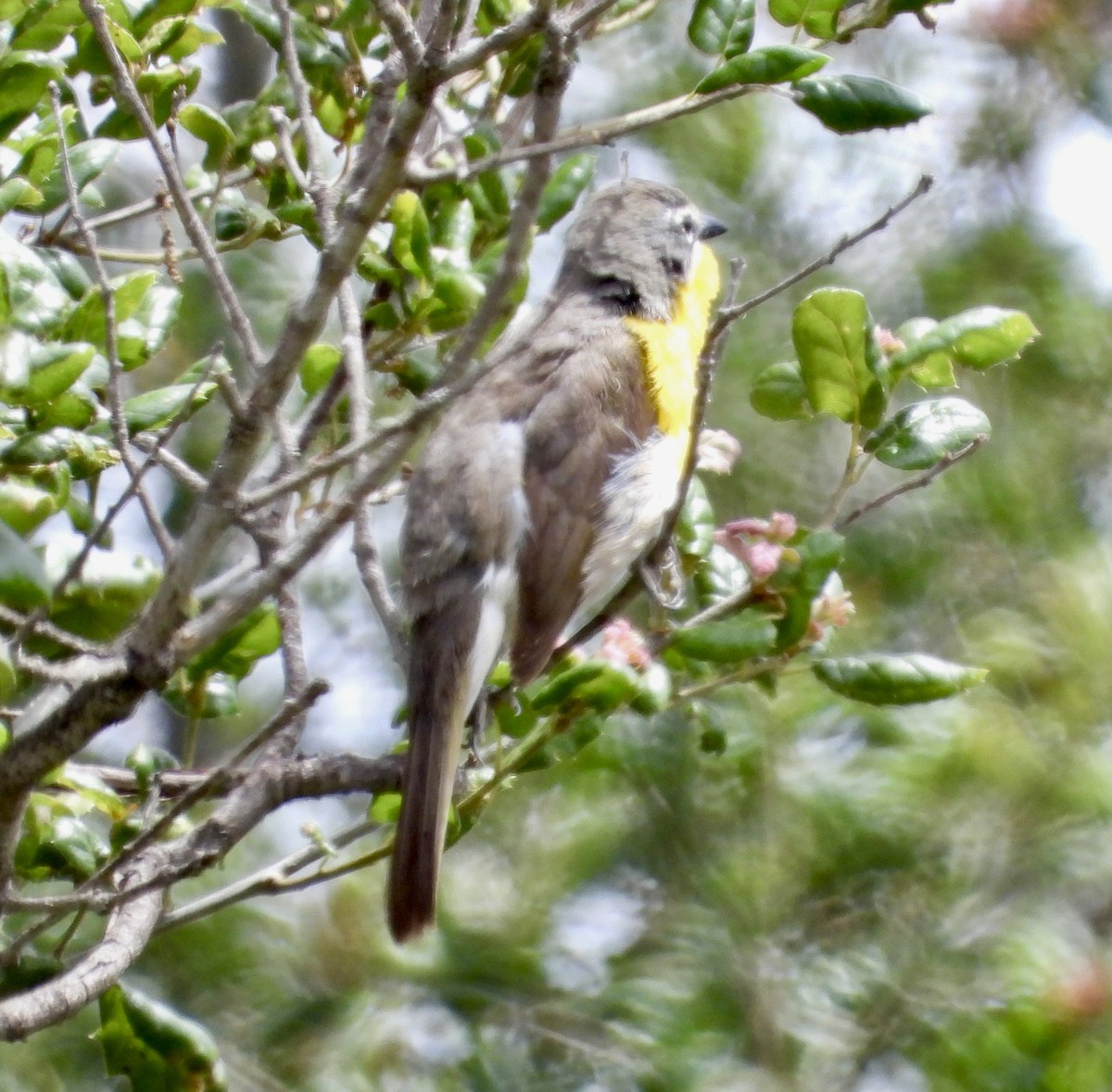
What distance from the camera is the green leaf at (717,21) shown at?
2.58 metres

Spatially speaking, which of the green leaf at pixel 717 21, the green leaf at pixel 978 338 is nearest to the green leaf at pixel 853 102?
the green leaf at pixel 717 21

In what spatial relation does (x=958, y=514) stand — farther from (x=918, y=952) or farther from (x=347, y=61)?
(x=347, y=61)

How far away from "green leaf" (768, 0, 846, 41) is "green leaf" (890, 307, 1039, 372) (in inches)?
19.8

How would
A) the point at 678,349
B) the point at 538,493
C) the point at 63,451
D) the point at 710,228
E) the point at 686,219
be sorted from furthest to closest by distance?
the point at 710,228
the point at 686,219
the point at 678,349
the point at 538,493
the point at 63,451

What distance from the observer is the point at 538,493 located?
3.57m

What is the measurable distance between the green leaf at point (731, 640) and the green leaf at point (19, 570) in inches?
42.4

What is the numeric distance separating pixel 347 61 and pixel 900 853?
2.55 metres

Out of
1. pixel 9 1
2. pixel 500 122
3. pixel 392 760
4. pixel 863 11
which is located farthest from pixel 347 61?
pixel 392 760

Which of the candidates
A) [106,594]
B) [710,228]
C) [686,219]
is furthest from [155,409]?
[710,228]

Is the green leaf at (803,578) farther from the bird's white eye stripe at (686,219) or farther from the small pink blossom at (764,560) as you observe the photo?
the bird's white eye stripe at (686,219)

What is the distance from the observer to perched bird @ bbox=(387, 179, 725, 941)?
3.28 metres

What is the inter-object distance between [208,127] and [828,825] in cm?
250

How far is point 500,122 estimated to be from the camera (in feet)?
10.6

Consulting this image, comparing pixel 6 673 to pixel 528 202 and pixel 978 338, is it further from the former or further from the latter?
pixel 978 338
